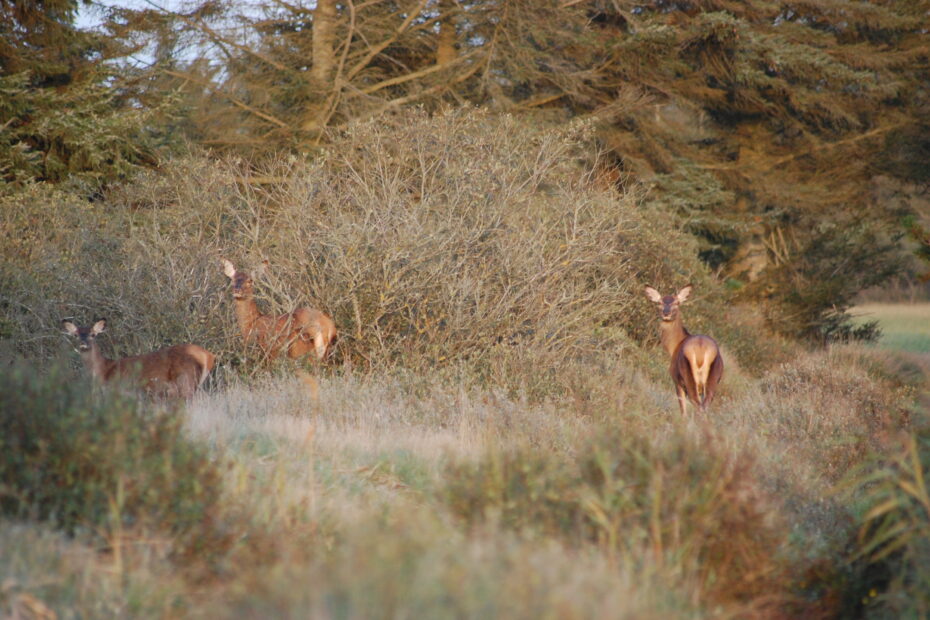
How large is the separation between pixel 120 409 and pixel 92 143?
12.5 metres

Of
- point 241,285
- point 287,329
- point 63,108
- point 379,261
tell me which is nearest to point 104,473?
point 241,285

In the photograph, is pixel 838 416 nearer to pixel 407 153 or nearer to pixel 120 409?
pixel 407 153

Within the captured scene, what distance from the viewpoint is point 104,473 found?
14.4 feet

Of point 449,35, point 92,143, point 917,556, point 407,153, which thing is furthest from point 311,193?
point 449,35

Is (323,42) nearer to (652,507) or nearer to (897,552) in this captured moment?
(652,507)

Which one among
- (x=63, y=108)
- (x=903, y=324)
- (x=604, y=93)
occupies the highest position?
(x=604, y=93)

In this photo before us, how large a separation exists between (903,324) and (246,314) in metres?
22.0

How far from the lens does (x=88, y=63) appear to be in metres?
17.6

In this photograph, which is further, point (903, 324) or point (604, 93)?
point (903, 324)

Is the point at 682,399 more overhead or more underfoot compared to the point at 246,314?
more underfoot

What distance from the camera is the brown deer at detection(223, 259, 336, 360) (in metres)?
10.1

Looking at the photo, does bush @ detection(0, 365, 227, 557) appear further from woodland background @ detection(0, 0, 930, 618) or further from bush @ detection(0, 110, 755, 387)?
bush @ detection(0, 110, 755, 387)

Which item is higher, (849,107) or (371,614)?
(849,107)

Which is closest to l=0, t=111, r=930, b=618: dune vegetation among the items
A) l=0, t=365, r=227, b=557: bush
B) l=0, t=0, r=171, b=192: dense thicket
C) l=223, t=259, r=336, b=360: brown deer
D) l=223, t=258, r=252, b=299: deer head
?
l=0, t=365, r=227, b=557: bush
